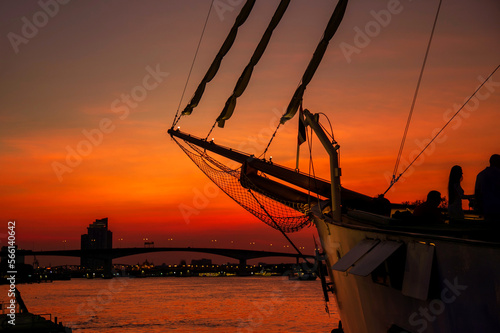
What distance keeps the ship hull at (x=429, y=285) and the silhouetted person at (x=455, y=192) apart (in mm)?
1044

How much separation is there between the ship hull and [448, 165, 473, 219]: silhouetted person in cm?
104

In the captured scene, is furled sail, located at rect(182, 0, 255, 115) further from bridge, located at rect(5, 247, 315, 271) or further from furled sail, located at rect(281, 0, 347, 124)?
bridge, located at rect(5, 247, 315, 271)

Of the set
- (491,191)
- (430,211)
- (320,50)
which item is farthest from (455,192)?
(320,50)

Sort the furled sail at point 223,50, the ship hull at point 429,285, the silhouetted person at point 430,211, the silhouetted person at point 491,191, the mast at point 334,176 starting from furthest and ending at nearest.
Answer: the furled sail at point 223,50
the mast at point 334,176
the silhouetted person at point 430,211
the silhouetted person at point 491,191
the ship hull at point 429,285

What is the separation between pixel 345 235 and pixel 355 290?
93 cm

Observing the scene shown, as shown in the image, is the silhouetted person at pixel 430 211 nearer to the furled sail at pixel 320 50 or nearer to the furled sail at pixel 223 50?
the furled sail at pixel 320 50

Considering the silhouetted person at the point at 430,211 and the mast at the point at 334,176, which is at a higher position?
the mast at the point at 334,176

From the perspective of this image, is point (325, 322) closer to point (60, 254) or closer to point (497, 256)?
point (497, 256)

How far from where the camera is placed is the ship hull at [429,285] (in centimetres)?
584

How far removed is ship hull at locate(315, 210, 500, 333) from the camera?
584 cm

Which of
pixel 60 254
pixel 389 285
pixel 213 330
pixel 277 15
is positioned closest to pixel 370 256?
pixel 389 285

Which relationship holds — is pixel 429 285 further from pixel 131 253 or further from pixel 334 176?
pixel 131 253

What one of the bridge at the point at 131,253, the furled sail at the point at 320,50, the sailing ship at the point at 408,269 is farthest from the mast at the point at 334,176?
the bridge at the point at 131,253

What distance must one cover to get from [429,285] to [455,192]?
2161 mm
